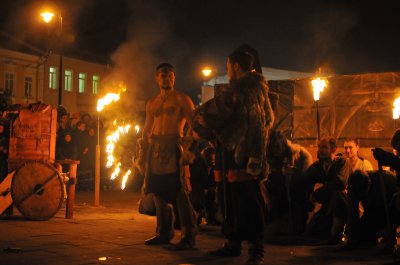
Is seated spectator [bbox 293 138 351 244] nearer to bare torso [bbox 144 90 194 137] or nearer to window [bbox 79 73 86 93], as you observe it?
bare torso [bbox 144 90 194 137]

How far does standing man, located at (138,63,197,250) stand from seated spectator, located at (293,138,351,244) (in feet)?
6.34

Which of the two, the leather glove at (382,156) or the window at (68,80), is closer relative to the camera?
the leather glove at (382,156)

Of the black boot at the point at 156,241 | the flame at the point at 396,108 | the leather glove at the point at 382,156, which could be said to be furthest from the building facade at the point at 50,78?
the leather glove at the point at 382,156

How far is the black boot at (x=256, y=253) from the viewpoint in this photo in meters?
5.61

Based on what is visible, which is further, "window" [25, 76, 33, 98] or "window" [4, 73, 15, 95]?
"window" [25, 76, 33, 98]

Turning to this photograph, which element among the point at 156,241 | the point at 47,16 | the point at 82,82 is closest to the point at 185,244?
the point at 156,241

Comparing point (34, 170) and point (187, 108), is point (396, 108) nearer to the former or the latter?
point (187, 108)

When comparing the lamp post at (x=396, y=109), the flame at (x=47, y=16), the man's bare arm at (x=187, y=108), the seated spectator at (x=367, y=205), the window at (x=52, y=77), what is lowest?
the seated spectator at (x=367, y=205)

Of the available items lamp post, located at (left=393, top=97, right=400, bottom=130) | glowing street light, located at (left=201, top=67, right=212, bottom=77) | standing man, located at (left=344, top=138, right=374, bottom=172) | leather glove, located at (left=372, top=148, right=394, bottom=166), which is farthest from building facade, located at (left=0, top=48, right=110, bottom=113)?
leather glove, located at (left=372, top=148, right=394, bottom=166)

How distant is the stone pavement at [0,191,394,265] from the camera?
5.93m

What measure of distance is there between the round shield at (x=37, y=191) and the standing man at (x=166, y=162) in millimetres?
2408

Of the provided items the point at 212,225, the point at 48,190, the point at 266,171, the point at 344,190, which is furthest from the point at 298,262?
the point at 48,190

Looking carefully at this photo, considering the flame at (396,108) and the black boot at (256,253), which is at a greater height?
the flame at (396,108)

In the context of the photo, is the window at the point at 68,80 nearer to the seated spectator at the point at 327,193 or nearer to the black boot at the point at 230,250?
the seated spectator at the point at 327,193
